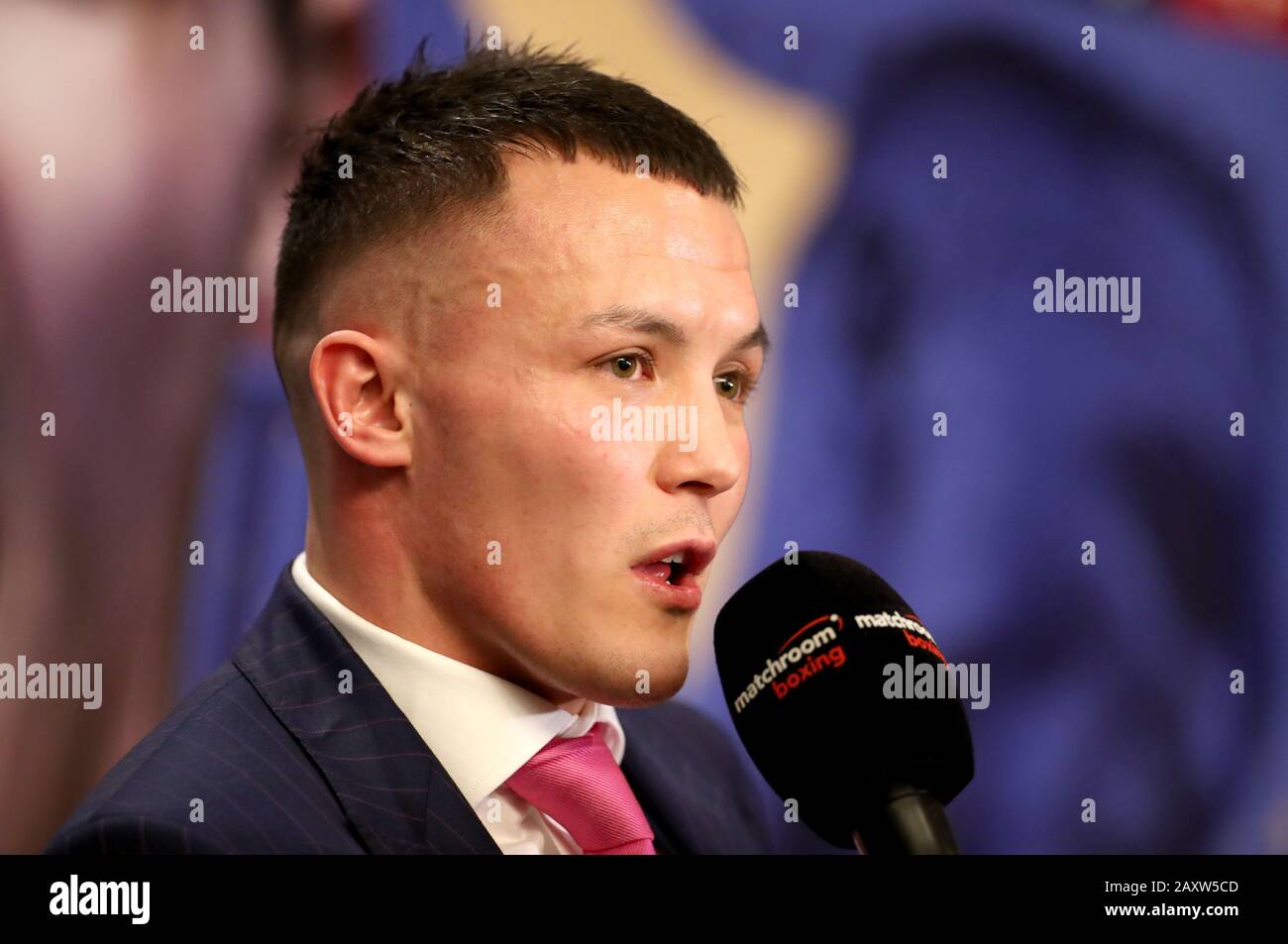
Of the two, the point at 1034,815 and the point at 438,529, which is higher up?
the point at 438,529

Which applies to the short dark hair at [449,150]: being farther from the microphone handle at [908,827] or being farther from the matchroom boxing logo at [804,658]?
the microphone handle at [908,827]

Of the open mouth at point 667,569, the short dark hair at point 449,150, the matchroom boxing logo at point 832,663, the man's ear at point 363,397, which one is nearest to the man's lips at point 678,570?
the open mouth at point 667,569

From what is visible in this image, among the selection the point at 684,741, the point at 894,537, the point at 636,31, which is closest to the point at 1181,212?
the point at 894,537

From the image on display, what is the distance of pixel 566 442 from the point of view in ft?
4.89

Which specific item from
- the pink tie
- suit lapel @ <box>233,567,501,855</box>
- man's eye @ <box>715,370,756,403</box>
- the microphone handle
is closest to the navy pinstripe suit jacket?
suit lapel @ <box>233,567,501,855</box>

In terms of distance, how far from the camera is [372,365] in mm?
1574

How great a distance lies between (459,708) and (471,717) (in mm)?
18

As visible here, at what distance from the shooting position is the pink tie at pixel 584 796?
155 centimetres

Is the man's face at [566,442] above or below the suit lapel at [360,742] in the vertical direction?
above

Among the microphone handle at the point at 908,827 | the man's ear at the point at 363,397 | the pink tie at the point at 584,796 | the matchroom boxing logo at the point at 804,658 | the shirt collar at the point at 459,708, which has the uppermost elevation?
the man's ear at the point at 363,397

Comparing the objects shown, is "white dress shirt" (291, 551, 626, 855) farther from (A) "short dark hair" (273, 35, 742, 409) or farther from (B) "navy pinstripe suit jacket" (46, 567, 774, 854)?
(A) "short dark hair" (273, 35, 742, 409)

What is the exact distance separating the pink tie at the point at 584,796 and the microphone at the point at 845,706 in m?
0.25

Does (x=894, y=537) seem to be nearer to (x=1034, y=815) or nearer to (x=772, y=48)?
(x=1034, y=815)
